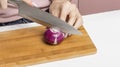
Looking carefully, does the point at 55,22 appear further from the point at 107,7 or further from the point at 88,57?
the point at 107,7

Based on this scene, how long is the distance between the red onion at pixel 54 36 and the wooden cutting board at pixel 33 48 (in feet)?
0.05

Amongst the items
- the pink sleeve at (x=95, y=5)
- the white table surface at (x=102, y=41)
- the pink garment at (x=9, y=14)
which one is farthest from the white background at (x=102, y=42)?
the pink sleeve at (x=95, y=5)

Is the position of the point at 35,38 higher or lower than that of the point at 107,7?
higher

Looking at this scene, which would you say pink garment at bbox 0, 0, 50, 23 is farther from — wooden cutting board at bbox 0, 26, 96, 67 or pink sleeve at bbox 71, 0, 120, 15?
pink sleeve at bbox 71, 0, 120, 15

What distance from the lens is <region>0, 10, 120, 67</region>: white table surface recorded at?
688 millimetres

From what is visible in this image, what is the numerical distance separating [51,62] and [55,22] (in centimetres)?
10

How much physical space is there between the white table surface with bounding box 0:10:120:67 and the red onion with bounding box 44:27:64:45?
6 cm

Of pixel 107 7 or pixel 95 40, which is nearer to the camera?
pixel 95 40

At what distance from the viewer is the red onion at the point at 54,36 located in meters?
0.70

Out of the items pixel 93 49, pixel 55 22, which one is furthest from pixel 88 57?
pixel 55 22

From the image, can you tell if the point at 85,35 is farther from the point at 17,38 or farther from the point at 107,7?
the point at 107,7

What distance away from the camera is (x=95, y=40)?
752 mm

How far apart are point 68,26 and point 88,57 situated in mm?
96

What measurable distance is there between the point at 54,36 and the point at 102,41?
14 cm
